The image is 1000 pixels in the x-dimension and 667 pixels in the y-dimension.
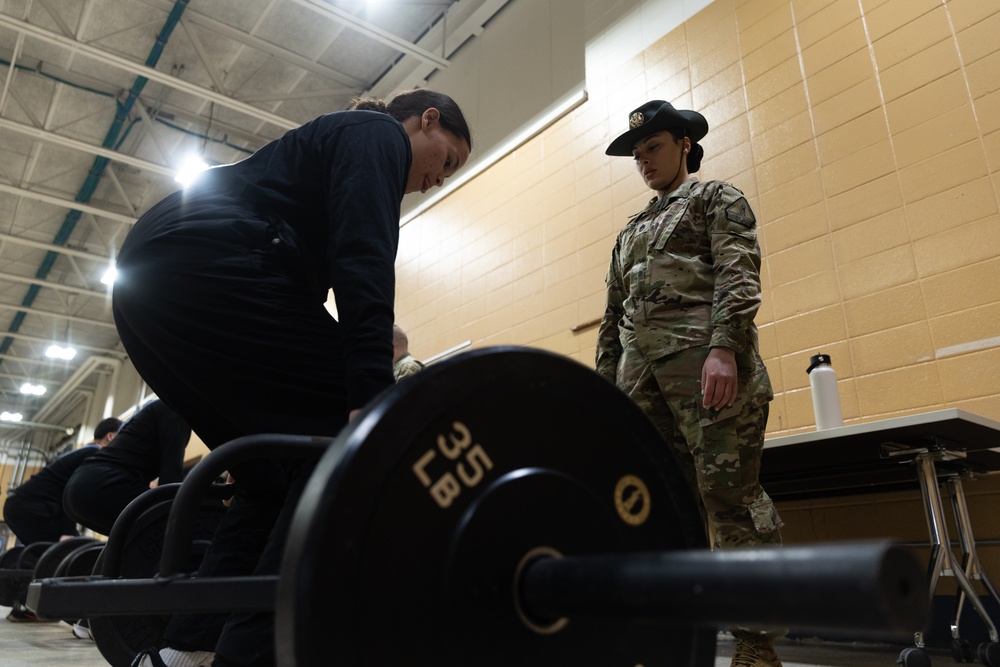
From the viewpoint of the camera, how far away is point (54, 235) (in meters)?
9.38

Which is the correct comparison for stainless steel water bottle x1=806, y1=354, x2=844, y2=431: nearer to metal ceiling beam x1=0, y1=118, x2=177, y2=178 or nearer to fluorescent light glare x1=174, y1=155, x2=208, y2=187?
fluorescent light glare x1=174, y1=155, x2=208, y2=187

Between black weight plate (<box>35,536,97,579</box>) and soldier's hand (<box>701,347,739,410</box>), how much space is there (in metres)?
2.79

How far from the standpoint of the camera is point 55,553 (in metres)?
3.21

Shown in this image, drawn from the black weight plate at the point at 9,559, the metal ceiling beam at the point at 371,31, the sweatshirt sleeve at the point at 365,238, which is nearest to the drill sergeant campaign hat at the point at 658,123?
the sweatshirt sleeve at the point at 365,238

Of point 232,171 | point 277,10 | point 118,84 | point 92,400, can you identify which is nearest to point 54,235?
point 118,84

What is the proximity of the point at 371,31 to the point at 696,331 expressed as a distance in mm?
4605

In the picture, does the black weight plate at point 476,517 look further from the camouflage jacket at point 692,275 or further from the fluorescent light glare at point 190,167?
the fluorescent light glare at point 190,167

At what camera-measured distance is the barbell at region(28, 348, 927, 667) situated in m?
0.48

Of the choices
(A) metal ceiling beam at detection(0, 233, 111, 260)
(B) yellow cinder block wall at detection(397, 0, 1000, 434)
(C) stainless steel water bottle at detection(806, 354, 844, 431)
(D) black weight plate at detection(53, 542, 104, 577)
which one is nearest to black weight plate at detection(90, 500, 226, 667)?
(D) black weight plate at detection(53, 542, 104, 577)

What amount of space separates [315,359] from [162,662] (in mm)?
568

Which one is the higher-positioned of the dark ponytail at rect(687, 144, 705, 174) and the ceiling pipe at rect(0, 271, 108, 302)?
the ceiling pipe at rect(0, 271, 108, 302)

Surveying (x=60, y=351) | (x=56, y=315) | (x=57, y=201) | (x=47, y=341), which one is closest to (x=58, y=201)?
(x=57, y=201)

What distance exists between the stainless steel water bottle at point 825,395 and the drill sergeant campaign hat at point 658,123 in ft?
3.10

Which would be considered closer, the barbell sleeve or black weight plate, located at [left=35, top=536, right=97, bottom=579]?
the barbell sleeve
